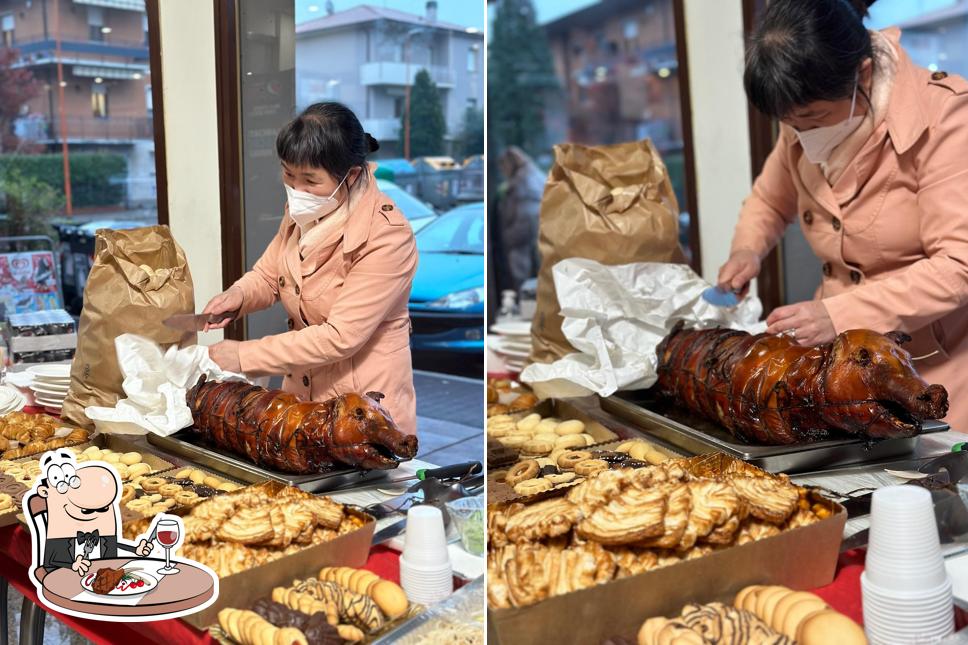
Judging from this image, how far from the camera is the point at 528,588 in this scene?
771 millimetres

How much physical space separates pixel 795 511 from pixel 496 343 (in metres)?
1.59

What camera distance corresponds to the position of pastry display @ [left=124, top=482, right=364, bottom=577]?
2.77 ft

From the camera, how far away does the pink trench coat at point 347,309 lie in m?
1.06

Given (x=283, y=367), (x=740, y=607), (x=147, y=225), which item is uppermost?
(x=147, y=225)

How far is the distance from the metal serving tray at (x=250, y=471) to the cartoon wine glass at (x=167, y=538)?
37cm

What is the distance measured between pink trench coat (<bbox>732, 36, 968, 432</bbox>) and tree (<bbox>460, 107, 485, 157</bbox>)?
0.79 metres

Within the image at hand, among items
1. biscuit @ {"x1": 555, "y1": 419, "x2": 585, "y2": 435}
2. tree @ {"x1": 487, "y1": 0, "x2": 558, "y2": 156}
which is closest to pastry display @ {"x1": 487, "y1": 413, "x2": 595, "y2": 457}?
biscuit @ {"x1": 555, "y1": 419, "x2": 585, "y2": 435}

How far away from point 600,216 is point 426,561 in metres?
1.22

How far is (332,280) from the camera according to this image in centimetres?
A: 123

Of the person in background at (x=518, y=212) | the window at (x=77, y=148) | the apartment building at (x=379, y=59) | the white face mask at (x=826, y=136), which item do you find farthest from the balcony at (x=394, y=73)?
the person in background at (x=518, y=212)

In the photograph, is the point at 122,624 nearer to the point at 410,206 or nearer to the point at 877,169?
the point at 410,206

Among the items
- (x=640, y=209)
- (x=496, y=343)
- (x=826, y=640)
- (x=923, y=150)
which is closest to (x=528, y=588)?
(x=826, y=640)

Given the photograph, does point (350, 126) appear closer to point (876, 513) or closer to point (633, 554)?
point (633, 554)

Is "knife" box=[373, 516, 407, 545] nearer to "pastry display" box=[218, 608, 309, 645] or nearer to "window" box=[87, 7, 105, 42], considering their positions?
"pastry display" box=[218, 608, 309, 645]
